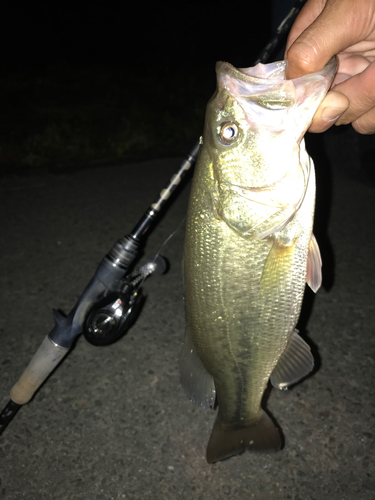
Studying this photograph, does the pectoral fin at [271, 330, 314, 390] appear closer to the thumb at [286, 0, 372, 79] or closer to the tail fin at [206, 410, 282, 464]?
the tail fin at [206, 410, 282, 464]

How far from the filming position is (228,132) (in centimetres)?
121

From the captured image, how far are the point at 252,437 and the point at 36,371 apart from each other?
103 cm

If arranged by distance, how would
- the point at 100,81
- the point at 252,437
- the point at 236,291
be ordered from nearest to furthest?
the point at 236,291, the point at 252,437, the point at 100,81

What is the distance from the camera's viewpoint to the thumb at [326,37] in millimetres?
1113

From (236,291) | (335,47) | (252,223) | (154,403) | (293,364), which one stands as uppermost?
(335,47)

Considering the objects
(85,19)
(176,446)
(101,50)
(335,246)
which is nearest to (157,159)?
(101,50)

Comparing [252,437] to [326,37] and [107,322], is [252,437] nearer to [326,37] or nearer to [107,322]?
[107,322]

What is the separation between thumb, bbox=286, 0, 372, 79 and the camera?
111 cm

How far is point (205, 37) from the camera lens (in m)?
7.06

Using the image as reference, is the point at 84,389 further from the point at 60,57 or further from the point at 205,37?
the point at 205,37

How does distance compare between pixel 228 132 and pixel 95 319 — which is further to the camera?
pixel 95 319

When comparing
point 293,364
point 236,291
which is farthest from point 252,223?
point 293,364

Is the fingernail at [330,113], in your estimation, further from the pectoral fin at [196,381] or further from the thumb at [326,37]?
the pectoral fin at [196,381]

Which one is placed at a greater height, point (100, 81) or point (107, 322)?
point (107, 322)
